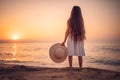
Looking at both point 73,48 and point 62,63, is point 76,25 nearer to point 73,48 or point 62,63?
point 73,48

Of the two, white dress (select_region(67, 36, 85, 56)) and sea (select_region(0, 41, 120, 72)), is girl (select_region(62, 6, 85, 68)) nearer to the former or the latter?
white dress (select_region(67, 36, 85, 56))

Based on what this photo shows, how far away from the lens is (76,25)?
720cm

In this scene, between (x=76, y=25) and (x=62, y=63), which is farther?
(x=62, y=63)

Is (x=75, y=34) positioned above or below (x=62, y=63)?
above

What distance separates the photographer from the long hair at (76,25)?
23.6 ft

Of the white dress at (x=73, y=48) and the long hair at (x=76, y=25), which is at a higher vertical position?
the long hair at (x=76, y=25)

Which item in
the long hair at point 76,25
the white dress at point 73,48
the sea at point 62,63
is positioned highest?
the long hair at point 76,25

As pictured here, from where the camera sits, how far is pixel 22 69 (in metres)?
7.48

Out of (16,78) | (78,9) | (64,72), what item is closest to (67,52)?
(64,72)

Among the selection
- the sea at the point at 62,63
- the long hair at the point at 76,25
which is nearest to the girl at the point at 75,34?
the long hair at the point at 76,25

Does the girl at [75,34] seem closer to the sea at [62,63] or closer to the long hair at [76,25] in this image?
the long hair at [76,25]

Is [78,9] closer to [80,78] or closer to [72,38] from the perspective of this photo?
[72,38]

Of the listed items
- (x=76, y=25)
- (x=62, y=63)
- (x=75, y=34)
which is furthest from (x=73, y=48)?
(x=62, y=63)

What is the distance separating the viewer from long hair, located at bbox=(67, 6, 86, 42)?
23.6 ft
